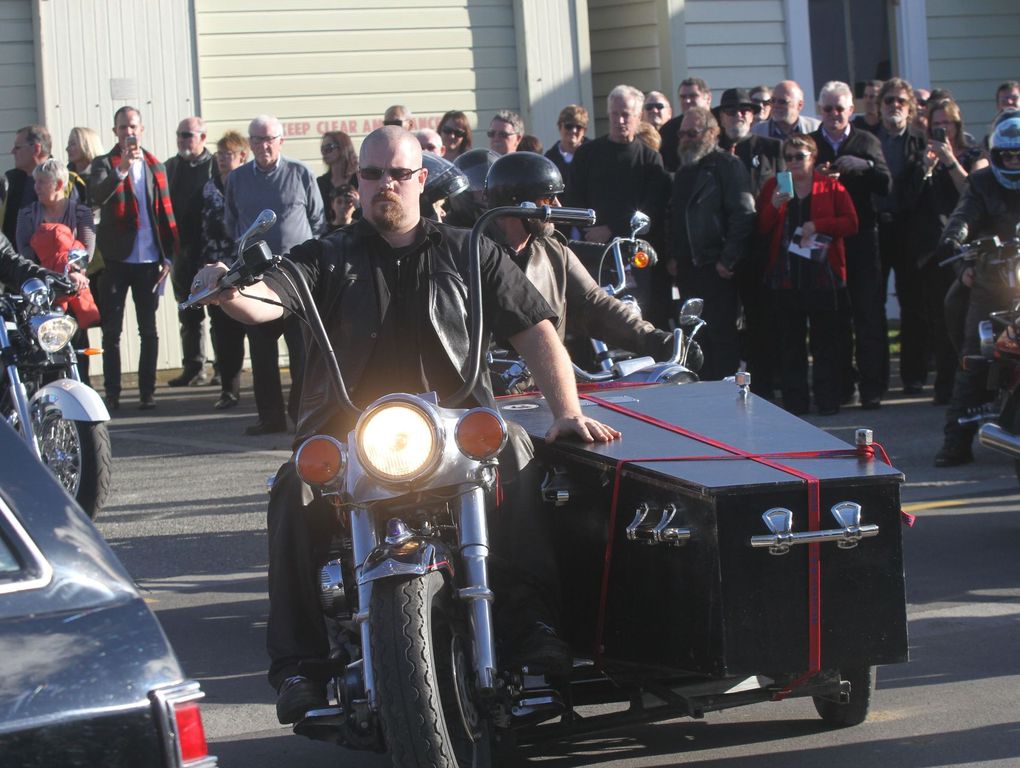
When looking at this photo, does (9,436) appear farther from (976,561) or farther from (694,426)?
(976,561)

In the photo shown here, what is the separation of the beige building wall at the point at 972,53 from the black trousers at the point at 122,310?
8764mm

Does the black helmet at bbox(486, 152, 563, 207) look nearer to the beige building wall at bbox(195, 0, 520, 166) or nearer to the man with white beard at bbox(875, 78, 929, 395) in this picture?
the man with white beard at bbox(875, 78, 929, 395)

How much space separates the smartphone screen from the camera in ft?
36.2

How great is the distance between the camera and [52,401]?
827 centimetres

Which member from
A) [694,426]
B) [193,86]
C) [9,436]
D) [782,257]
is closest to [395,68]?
[193,86]

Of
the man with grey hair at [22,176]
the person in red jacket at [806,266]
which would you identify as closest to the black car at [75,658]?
the person in red jacket at [806,266]

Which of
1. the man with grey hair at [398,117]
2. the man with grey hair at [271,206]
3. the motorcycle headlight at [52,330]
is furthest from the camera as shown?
the man with grey hair at [398,117]

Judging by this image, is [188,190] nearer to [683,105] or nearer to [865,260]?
[683,105]

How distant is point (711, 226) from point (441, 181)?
15.3ft

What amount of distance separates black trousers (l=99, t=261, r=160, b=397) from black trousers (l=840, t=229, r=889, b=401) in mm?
5079

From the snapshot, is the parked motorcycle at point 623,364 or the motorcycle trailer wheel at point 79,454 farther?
the motorcycle trailer wheel at point 79,454

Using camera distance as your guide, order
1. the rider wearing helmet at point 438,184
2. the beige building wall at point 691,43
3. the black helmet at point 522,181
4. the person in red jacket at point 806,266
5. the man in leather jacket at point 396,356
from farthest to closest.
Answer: the beige building wall at point 691,43 → the person in red jacket at point 806,266 → the rider wearing helmet at point 438,184 → the black helmet at point 522,181 → the man in leather jacket at point 396,356

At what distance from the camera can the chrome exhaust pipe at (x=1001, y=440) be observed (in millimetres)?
7781

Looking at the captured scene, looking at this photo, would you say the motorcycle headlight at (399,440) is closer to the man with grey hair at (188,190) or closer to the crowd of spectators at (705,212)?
the crowd of spectators at (705,212)
